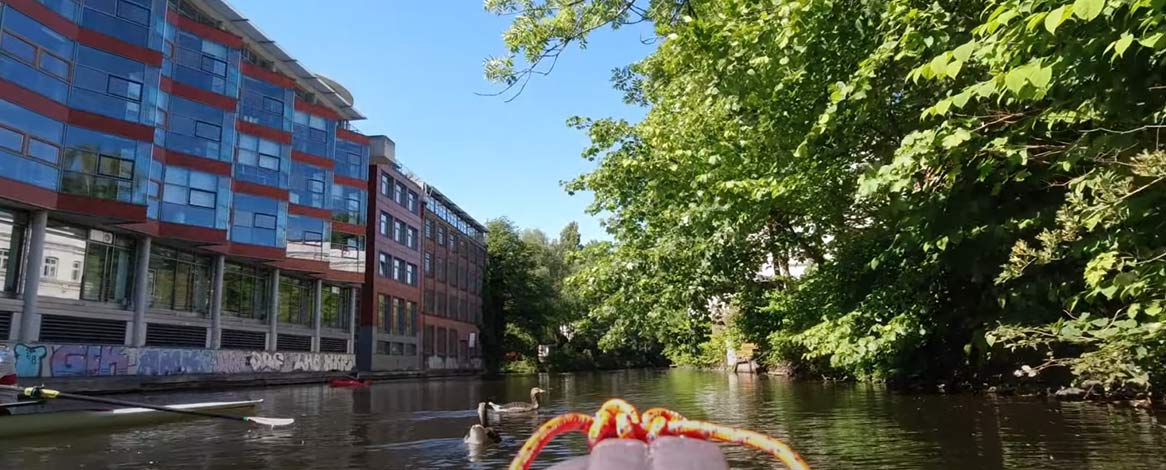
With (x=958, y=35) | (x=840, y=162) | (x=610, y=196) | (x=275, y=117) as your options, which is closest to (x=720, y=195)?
(x=840, y=162)

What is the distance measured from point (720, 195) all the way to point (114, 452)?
10495 mm

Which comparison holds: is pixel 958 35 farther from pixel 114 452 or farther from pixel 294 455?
pixel 114 452

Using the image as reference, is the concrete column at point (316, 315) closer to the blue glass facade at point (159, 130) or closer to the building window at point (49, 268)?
the blue glass facade at point (159, 130)

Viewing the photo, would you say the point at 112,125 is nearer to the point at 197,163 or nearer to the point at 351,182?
the point at 197,163

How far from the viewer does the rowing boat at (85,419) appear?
44.9 ft

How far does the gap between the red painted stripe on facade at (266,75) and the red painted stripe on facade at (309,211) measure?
6812mm

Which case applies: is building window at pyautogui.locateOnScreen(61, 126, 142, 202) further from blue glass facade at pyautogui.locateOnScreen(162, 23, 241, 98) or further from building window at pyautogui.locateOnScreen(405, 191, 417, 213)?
building window at pyautogui.locateOnScreen(405, 191, 417, 213)

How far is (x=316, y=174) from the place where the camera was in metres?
Answer: 47.1

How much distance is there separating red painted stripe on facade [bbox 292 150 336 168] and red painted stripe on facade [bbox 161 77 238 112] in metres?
8.40

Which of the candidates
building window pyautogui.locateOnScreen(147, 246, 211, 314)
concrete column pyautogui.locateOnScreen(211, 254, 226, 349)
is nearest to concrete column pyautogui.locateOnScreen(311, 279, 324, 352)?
concrete column pyautogui.locateOnScreen(211, 254, 226, 349)

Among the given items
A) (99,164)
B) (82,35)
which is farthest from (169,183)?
(82,35)

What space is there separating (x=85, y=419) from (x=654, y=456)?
17.2 m

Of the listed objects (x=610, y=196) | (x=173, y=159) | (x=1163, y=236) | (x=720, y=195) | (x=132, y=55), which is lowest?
(x=1163, y=236)

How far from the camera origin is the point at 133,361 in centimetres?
3231
